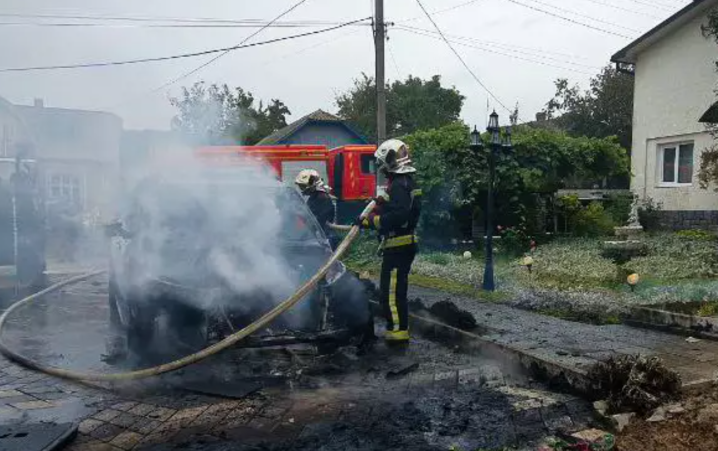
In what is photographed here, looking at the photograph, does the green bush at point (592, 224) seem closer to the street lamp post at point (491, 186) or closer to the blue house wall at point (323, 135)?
the street lamp post at point (491, 186)

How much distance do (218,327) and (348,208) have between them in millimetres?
11480

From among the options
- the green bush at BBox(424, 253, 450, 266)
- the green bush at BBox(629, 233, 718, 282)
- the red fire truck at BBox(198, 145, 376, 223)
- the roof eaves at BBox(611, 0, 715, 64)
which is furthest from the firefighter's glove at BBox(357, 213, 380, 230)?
the roof eaves at BBox(611, 0, 715, 64)

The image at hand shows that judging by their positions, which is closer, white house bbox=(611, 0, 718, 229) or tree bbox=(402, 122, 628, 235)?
tree bbox=(402, 122, 628, 235)

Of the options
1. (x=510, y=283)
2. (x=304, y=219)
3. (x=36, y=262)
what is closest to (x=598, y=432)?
(x=304, y=219)

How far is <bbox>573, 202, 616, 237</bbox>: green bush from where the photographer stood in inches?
648

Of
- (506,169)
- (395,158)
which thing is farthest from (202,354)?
(506,169)

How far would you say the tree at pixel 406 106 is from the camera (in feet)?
149

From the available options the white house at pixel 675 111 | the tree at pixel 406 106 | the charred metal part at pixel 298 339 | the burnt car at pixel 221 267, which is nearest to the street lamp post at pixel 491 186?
the burnt car at pixel 221 267

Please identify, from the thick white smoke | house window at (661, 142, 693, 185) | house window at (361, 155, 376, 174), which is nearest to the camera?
→ the thick white smoke

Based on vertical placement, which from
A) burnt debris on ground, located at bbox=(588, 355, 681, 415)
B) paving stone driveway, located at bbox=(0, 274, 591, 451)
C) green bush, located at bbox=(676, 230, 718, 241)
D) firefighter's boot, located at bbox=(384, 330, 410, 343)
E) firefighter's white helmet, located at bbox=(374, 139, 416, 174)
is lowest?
paving stone driveway, located at bbox=(0, 274, 591, 451)

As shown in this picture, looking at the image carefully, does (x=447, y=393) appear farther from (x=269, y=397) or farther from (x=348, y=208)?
(x=348, y=208)

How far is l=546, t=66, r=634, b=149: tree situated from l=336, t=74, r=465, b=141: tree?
33.5 feet

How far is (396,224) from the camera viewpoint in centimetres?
641

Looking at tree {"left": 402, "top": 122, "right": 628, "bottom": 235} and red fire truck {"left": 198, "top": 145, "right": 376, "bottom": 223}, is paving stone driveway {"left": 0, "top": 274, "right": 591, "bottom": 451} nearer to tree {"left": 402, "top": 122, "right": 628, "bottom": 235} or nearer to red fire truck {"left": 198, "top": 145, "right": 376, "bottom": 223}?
tree {"left": 402, "top": 122, "right": 628, "bottom": 235}
